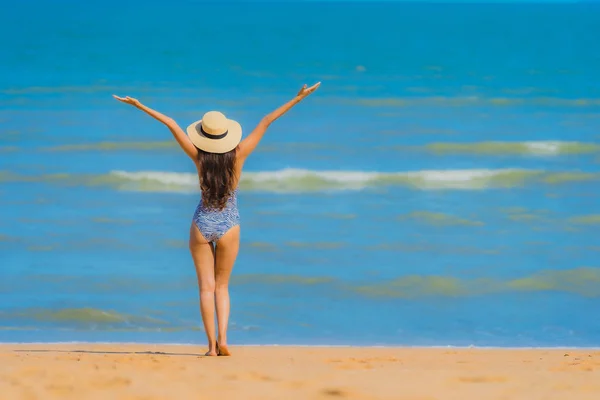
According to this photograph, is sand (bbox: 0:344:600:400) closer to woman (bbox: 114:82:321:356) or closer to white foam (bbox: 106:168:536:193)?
woman (bbox: 114:82:321:356)

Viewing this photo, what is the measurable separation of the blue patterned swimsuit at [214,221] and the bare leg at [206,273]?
0.04 m

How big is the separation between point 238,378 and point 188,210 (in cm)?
768

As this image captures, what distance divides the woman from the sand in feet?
1.18

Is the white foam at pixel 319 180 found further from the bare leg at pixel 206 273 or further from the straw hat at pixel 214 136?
the straw hat at pixel 214 136

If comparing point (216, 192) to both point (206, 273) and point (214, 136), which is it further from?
point (206, 273)

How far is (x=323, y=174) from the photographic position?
12.9 m

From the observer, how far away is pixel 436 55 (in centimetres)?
1591

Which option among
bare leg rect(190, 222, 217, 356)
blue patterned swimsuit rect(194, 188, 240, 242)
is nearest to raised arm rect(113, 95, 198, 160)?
blue patterned swimsuit rect(194, 188, 240, 242)

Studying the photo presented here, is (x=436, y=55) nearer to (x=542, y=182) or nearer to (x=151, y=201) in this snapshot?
(x=542, y=182)

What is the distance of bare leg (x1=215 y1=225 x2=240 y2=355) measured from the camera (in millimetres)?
5578

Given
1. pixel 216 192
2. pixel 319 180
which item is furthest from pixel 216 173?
pixel 319 180

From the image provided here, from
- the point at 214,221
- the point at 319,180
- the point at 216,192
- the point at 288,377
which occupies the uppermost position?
the point at 319,180

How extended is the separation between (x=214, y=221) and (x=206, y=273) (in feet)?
1.10

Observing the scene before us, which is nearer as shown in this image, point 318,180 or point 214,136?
point 214,136
